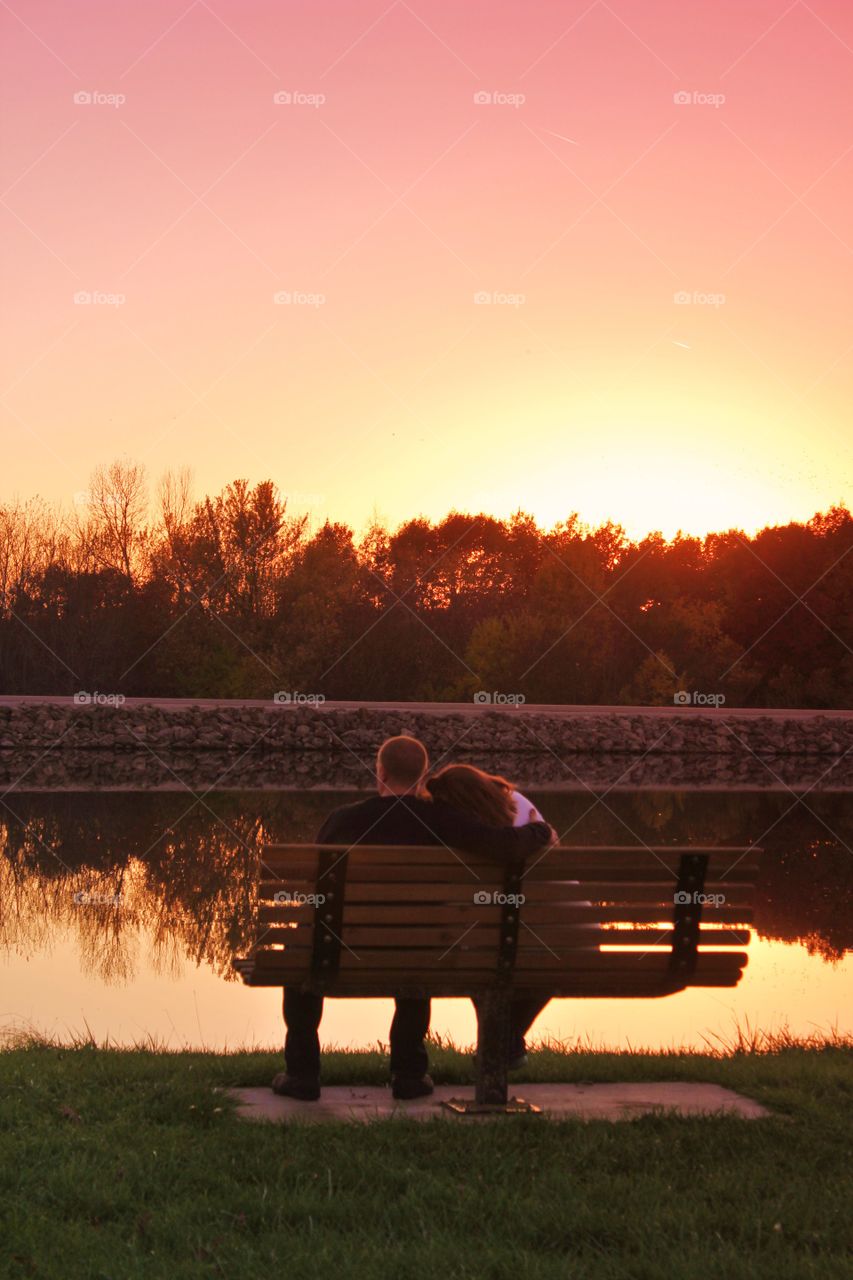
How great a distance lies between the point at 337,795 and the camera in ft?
70.3

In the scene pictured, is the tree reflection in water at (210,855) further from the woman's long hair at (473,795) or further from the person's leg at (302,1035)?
the woman's long hair at (473,795)

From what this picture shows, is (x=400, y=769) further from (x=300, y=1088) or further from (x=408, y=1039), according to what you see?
(x=300, y=1088)

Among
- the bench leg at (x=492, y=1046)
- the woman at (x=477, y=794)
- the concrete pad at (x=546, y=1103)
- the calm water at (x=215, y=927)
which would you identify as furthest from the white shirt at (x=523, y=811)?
the calm water at (x=215, y=927)

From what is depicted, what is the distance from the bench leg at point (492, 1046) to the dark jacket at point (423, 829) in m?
0.58

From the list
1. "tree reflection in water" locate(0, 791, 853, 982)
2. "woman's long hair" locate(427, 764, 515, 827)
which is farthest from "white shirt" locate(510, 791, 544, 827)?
"tree reflection in water" locate(0, 791, 853, 982)

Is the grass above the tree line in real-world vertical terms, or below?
below

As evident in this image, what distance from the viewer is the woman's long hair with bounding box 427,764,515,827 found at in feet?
18.1

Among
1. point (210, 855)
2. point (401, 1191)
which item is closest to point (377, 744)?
point (210, 855)

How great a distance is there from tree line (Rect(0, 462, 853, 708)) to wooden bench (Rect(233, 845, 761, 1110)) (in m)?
37.0

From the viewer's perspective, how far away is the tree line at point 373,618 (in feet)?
148

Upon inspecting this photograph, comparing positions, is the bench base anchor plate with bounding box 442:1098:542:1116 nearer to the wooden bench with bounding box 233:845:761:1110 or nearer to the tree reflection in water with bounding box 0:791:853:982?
the wooden bench with bounding box 233:845:761:1110

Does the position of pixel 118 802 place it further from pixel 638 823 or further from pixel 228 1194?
pixel 228 1194

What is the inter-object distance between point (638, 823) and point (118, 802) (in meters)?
6.86

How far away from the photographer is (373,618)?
48125mm
